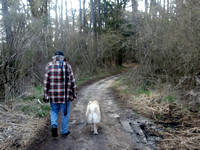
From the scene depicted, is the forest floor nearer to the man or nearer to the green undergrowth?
the green undergrowth

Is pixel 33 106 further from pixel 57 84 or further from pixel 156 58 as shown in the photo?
pixel 156 58

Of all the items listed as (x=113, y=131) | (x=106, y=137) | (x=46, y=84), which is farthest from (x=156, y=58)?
(x=46, y=84)

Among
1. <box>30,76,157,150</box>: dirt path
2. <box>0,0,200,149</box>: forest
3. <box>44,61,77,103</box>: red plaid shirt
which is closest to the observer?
<box>30,76,157,150</box>: dirt path

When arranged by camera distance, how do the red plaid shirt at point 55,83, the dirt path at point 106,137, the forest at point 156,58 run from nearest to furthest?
the dirt path at point 106,137 → the red plaid shirt at point 55,83 → the forest at point 156,58

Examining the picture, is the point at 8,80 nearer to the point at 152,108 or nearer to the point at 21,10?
the point at 21,10

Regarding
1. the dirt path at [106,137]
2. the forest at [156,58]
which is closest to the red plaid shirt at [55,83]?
the dirt path at [106,137]

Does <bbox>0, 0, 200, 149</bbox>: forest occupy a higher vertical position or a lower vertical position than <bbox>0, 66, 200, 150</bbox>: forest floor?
higher

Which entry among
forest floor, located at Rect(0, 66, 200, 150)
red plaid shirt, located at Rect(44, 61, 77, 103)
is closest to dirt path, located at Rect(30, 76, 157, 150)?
forest floor, located at Rect(0, 66, 200, 150)

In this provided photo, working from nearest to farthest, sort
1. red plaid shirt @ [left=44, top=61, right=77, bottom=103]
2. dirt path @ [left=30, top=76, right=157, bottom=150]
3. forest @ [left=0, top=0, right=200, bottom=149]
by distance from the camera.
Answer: dirt path @ [left=30, top=76, right=157, bottom=150] < red plaid shirt @ [left=44, top=61, right=77, bottom=103] < forest @ [left=0, top=0, right=200, bottom=149]

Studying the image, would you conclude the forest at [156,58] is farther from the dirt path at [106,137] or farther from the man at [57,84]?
the man at [57,84]

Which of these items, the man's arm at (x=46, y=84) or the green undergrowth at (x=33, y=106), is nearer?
the man's arm at (x=46, y=84)

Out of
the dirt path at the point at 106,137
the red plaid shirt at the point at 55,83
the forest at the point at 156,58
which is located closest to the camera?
the dirt path at the point at 106,137

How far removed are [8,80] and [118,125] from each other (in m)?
4.36

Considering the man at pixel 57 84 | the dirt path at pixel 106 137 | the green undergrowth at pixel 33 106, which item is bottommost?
the dirt path at pixel 106 137
